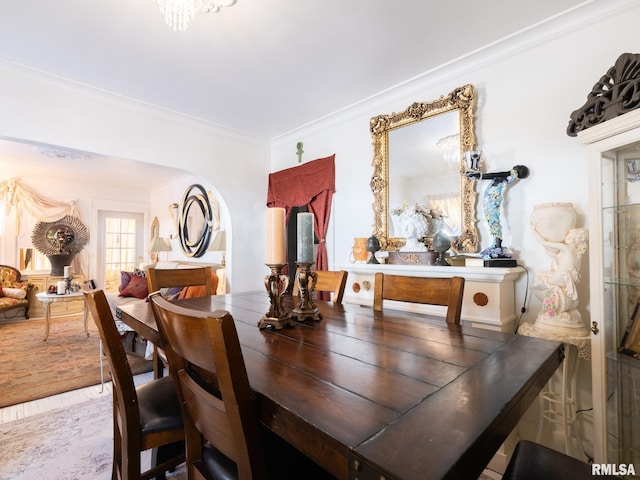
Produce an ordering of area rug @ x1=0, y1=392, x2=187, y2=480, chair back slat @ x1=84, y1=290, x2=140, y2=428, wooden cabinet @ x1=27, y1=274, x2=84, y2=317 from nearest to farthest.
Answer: chair back slat @ x1=84, y1=290, x2=140, y2=428, area rug @ x1=0, y1=392, x2=187, y2=480, wooden cabinet @ x1=27, y1=274, x2=84, y2=317

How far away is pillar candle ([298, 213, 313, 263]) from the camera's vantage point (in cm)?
124

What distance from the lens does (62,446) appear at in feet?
5.98

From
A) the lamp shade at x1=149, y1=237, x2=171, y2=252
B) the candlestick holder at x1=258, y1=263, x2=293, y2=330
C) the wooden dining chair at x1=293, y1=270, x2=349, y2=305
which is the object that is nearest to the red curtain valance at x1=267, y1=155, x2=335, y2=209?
the wooden dining chair at x1=293, y1=270, x2=349, y2=305

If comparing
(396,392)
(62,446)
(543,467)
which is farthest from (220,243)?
(543,467)

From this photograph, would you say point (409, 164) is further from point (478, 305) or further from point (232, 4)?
point (232, 4)

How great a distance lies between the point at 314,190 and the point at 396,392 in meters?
2.74

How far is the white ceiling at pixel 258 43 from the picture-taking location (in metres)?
1.70

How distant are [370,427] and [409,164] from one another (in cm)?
227

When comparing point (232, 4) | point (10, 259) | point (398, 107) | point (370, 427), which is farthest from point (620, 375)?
point (10, 259)

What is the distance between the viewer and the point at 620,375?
135 centimetres

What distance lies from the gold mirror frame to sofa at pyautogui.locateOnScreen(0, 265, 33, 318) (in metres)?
5.83

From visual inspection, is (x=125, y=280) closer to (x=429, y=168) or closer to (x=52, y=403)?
(x=52, y=403)

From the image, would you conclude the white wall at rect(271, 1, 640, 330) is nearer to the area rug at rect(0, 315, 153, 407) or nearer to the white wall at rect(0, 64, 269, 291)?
the white wall at rect(0, 64, 269, 291)

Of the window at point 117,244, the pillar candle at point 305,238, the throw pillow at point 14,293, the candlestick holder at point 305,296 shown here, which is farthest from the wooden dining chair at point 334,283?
the window at point 117,244
